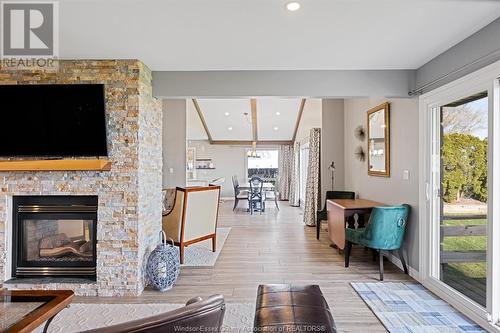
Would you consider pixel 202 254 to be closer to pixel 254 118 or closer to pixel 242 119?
pixel 254 118

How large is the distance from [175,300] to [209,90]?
230cm

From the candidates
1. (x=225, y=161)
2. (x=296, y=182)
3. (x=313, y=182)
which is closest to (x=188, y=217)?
(x=313, y=182)

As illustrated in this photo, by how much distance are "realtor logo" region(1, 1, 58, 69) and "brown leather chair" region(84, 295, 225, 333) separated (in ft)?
7.39

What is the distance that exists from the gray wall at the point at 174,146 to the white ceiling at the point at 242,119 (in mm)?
1377

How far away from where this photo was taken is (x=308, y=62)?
11.3ft

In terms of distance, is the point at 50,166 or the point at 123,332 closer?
the point at 123,332

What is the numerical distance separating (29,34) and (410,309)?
13.4 feet

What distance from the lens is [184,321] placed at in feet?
3.42

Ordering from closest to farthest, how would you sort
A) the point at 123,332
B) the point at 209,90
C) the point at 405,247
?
the point at 123,332
the point at 209,90
the point at 405,247

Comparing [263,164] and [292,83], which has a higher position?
[292,83]

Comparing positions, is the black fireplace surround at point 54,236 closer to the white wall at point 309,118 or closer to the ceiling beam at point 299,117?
the white wall at point 309,118

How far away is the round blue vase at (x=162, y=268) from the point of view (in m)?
3.40

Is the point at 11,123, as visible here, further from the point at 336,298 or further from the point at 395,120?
the point at 395,120

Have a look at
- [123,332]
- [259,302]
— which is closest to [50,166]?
[259,302]
